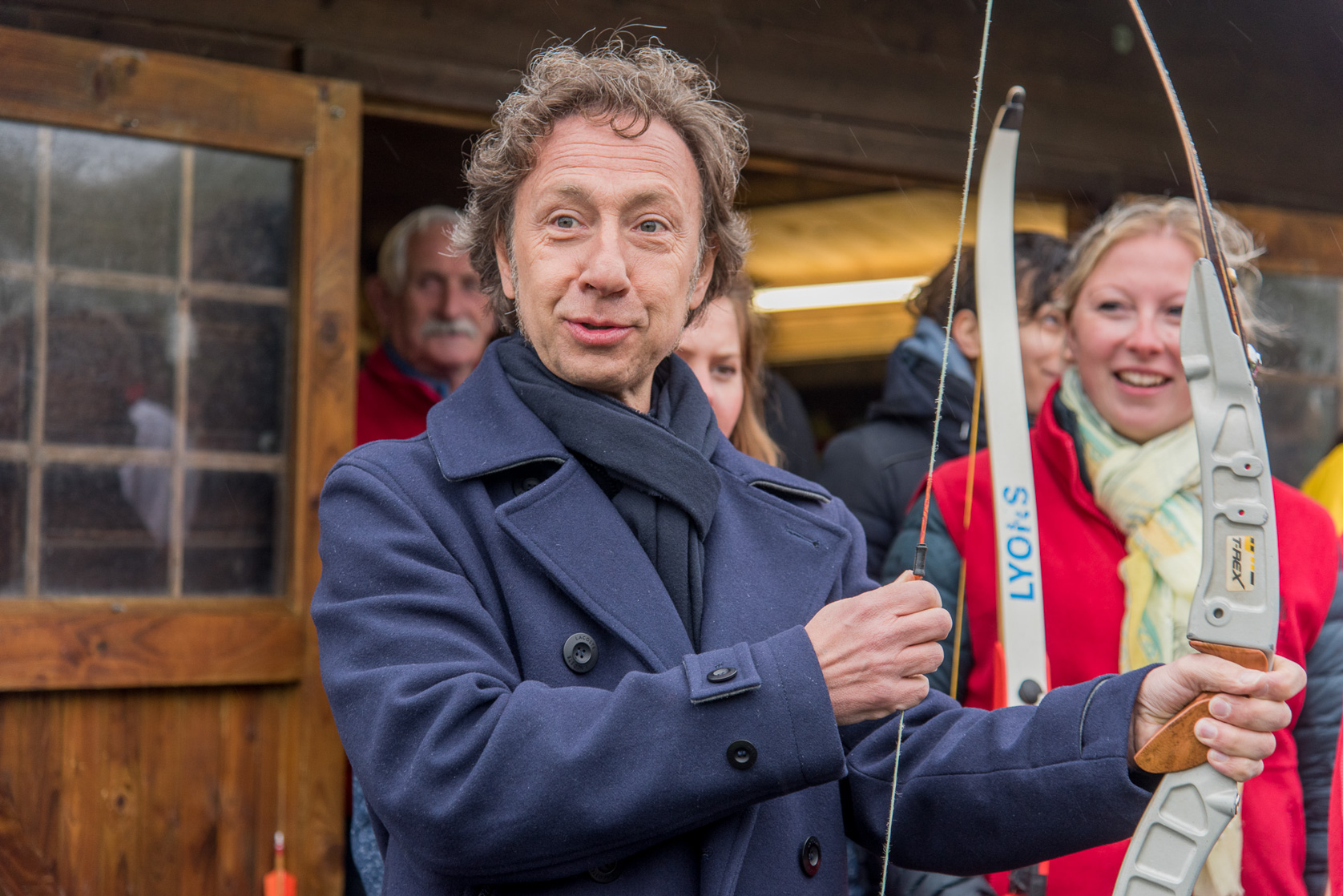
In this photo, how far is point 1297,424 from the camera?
478cm

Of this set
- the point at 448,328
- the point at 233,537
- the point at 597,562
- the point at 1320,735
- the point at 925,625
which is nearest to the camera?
the point at 925,625

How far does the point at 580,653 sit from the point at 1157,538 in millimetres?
1171

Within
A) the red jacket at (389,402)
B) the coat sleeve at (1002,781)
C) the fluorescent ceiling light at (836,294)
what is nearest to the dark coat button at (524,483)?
the coat sleeve at (1002,781)

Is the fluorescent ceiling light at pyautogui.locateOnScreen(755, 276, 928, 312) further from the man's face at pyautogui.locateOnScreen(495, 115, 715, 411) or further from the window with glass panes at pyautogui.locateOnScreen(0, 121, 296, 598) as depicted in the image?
the man's face at pyautogui.locateOnScreen(495, 115, 715, 411)

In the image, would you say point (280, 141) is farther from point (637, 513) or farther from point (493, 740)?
point (493, 740)

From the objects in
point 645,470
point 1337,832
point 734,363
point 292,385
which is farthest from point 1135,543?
point 292,385

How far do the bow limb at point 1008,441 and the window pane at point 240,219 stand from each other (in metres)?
1.75

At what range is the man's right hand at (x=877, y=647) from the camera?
4.37 ft

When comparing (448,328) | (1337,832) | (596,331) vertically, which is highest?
(448,328)

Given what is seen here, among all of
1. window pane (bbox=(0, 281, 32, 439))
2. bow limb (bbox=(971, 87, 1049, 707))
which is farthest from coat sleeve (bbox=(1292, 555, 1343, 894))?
window pane (bbox=(0, 281, 32, 439))

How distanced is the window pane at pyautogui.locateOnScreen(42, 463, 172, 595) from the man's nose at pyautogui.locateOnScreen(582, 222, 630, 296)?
1.81 meters

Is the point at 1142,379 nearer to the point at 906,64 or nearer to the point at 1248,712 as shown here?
the point at 1248,712

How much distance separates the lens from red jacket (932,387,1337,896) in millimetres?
2037

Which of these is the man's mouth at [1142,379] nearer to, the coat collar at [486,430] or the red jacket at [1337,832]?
the red jacket at [1337,832]
